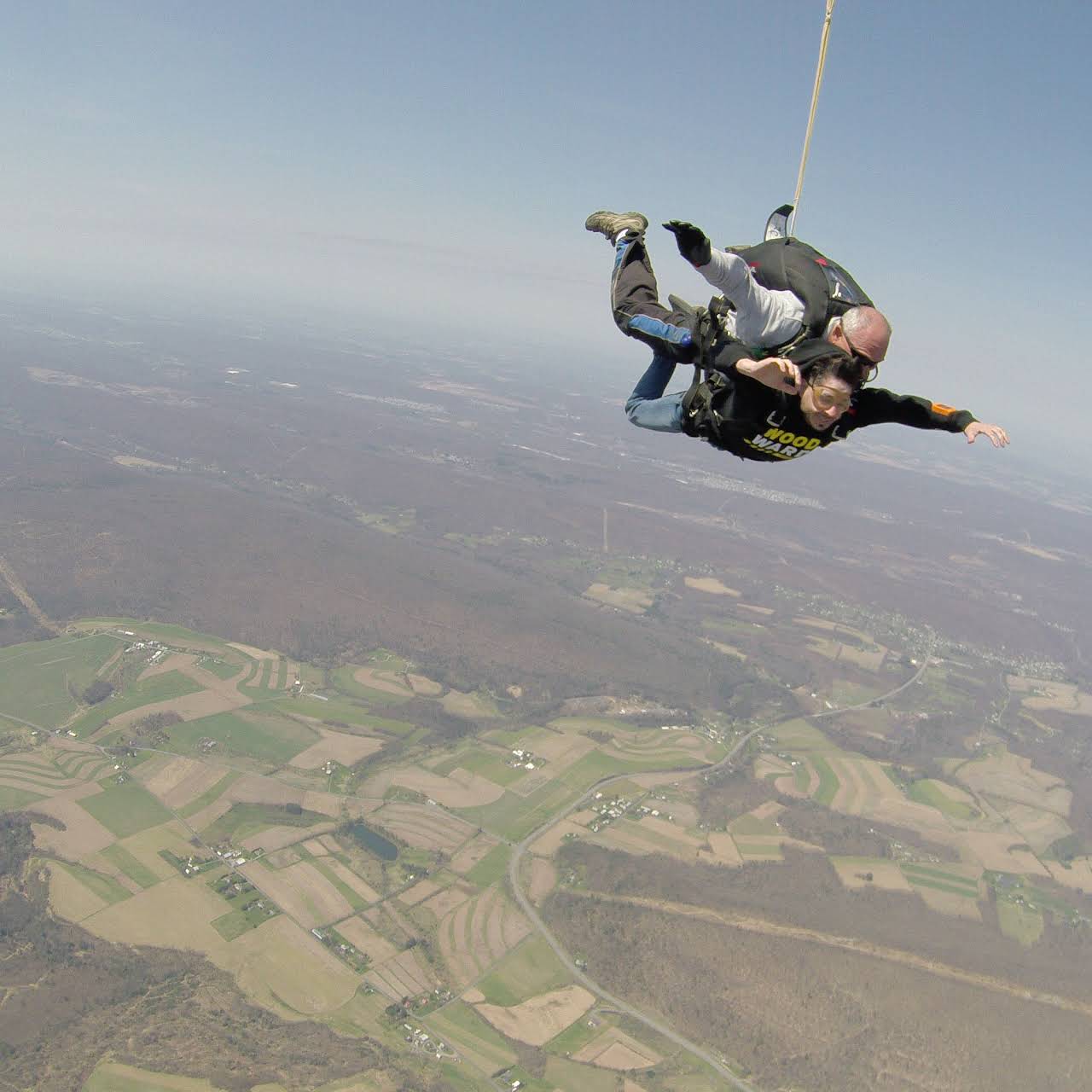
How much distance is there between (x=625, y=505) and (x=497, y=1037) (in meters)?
113

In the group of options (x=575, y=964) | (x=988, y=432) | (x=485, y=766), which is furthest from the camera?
(x=485, y=766)

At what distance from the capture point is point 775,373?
4.33 m

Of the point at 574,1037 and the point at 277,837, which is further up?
the point at 277,837

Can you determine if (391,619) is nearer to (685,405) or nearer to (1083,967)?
(1083,967)

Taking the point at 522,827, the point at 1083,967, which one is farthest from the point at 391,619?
the point at 1083,967

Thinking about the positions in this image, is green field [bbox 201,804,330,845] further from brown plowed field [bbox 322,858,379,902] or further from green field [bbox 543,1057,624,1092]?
green field [bbox 543,1057,624,1092]

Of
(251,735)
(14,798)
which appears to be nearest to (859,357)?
(14,798)

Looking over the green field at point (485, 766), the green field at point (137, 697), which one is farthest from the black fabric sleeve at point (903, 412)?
the green field at point (137, 697)

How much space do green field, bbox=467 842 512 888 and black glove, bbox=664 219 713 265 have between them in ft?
139

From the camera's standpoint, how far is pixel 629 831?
48.2m

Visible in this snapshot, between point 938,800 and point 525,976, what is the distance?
3786 cm

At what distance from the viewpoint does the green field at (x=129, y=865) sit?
39.0 meters

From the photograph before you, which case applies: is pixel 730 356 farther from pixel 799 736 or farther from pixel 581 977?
pixel 799 736

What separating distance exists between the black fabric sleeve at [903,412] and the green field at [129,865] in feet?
142
